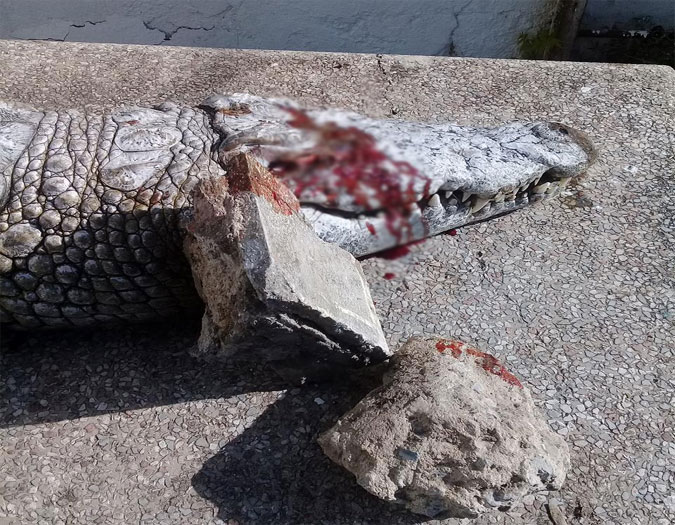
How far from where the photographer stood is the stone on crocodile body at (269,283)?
5.44 ft

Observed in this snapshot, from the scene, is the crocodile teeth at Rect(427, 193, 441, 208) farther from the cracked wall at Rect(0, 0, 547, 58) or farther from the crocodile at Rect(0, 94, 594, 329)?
the cracked wall at Rect(0, 0, 547, 58)

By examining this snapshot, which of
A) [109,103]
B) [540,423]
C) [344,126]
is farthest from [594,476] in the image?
[109,103]

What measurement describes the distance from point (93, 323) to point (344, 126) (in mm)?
1051

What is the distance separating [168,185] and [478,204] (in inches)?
46.4

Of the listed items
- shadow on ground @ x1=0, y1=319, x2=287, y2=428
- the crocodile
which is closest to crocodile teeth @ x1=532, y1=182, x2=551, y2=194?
the crocodile

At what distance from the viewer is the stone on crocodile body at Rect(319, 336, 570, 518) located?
1.70m

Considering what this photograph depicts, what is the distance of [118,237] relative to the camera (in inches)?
79.1

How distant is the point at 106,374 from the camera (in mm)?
2148

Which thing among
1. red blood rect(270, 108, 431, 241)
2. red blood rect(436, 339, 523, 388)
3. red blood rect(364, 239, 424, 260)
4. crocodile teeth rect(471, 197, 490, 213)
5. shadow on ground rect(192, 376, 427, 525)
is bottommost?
shadow on ground rect(192, 376, 427, 525)

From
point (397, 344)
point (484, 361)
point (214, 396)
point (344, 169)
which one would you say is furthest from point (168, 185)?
point (484, 361)

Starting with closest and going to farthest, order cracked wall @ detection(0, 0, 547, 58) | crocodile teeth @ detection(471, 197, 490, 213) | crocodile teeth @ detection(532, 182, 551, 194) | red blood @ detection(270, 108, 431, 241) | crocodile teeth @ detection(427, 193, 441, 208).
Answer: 1. red blood @ detection(270, 108, 431, 241)
2. crocodile teeth @ detection(427, 193, 441, 208)
3. crocodile teeth @ detection(471, 197, 490, 213)
4. crocodile teeth @ detection(532, 182, 551, 194)
5. cracked wall @ detection(0, 0, 547, 58)

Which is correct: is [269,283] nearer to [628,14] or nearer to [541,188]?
[541,188]

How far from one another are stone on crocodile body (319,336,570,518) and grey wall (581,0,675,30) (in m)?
3.65

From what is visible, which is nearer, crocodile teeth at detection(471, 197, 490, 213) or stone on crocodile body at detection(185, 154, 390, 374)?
stone on crocodile body at detection(185, 154, 390, 374)
